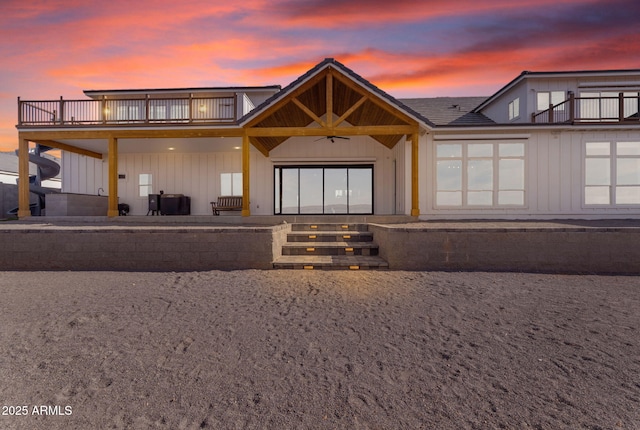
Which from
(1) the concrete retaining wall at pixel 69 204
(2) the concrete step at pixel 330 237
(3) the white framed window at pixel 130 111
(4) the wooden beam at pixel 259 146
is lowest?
(2) the concrete step at pixel 330 237

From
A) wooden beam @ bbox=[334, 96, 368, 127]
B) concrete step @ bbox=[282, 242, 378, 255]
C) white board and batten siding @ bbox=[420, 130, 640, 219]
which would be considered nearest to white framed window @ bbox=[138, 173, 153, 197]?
wooden beam @ bbox=[334, 96, 368, 127]

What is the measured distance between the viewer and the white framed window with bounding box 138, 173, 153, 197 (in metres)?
14.8

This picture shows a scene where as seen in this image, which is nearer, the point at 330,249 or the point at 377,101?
the point at 330,249

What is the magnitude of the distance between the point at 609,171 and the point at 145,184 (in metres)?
20.3

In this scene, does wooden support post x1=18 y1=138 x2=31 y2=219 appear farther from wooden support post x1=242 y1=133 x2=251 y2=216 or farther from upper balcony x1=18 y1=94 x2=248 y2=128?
wooden support post x1=242 y1=133 x2=251 y2=216

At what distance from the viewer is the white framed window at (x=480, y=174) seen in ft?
37.1

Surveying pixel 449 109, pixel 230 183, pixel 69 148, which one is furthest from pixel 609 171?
pixel 69 148

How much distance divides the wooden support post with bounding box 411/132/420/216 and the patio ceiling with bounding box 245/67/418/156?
36 cm

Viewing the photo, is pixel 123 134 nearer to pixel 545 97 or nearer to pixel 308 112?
pixel 308 112

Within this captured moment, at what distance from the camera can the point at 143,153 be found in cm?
1480

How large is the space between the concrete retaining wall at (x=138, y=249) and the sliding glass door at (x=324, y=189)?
7995mm

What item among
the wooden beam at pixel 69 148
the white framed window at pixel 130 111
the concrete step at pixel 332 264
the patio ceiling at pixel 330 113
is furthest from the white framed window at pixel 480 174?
the wooden beam at pixel 69 148

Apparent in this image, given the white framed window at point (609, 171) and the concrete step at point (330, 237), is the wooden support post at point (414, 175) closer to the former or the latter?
the concrete step at point (330, 237)

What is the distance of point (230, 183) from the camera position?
579 inches
